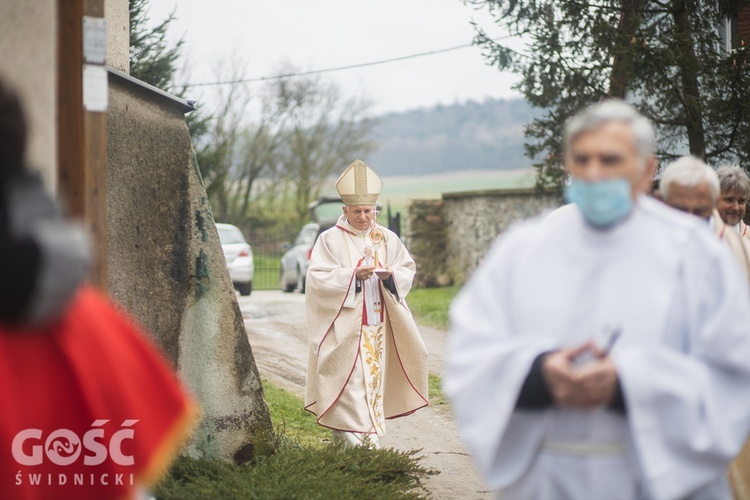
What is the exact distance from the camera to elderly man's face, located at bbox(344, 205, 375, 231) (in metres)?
8.00

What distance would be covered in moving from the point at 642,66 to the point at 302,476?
740 centimetres

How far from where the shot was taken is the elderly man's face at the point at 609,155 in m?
2.84

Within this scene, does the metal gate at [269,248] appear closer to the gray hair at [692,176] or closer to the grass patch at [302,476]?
the grass patch at [302,476]

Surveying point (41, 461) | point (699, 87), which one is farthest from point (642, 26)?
point (41, 461)

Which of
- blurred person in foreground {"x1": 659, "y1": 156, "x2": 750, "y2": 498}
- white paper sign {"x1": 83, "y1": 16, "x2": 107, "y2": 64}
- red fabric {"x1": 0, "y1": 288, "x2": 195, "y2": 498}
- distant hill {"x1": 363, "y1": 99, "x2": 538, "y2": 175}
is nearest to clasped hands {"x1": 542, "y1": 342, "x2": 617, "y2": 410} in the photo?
red fabric {"x1": 0, "y1": 288, "x2": 195, "y2": 498}

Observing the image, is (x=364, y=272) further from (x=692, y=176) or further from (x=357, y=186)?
(x=692, y=176)

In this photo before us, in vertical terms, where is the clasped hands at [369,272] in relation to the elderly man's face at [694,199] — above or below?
below

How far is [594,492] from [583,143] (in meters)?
1.01

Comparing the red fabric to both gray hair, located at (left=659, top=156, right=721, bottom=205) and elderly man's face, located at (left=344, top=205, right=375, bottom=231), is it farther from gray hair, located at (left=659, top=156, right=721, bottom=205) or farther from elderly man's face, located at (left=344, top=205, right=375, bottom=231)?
elderly man's face, located at (left=344, top=205, right=375, bottom=231)

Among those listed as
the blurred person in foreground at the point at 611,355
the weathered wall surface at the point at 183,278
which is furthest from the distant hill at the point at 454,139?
the blurred person in foreground at the point at 611,355

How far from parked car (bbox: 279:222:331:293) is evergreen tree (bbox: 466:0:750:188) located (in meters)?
9.26

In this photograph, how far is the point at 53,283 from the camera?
2154 mm

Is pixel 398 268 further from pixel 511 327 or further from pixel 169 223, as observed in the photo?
pixel 511 327

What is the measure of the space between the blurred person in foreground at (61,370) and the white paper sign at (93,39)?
5.63ft
